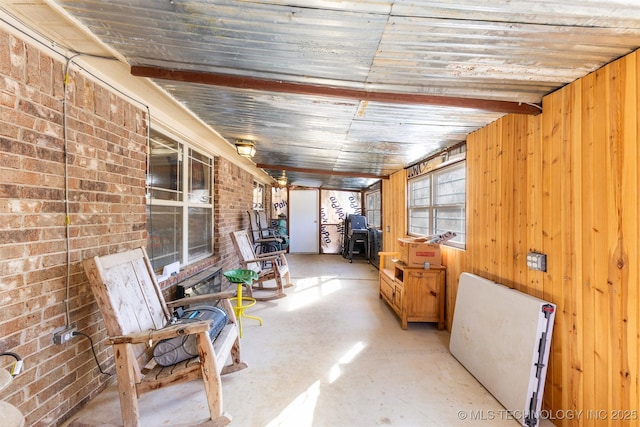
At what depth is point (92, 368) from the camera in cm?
177

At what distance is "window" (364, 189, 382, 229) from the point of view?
23.0ft

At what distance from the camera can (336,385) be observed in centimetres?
203

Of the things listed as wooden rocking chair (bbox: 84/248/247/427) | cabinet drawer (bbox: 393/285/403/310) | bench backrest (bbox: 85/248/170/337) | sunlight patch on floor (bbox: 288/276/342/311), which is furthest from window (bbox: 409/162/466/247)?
bench backrest (bbox: 85/248/170/337)

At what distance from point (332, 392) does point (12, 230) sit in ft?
7.10

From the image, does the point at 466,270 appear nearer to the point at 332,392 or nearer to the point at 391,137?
the point at 391,137

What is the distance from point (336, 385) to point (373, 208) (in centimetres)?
597

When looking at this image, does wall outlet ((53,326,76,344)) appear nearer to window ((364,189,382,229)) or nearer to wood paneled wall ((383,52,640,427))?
wood paneled wall ((383,52,640,427))

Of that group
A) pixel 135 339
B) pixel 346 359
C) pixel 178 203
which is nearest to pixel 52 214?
pixel 135 339

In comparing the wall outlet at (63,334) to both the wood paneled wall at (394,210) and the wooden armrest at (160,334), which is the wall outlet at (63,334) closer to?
the wooden armrest at (160,334)

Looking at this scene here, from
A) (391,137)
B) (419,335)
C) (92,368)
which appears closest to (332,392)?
(419,335)

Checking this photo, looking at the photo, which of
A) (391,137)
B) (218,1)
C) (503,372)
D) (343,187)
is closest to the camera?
(218,1)

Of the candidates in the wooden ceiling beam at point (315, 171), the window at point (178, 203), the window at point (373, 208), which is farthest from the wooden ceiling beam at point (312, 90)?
the window at point (373, 208)

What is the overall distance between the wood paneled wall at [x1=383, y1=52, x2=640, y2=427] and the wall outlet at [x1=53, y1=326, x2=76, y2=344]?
307 cm

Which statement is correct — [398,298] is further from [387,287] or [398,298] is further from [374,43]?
[374,43]
